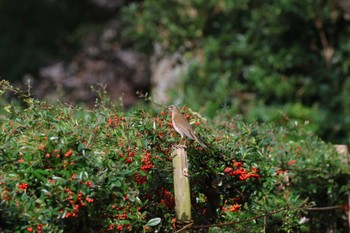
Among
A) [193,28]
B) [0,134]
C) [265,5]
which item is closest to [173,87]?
[193,28]

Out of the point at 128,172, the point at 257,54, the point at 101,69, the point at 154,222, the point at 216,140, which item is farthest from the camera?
the point at 101,69

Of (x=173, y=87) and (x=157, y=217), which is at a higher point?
(x=173, y=87)

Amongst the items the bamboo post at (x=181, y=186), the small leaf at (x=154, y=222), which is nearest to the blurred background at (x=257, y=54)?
the bamboo post at (x=181, y=186)

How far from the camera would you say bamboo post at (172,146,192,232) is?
4.31 meters

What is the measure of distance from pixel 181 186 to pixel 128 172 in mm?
450

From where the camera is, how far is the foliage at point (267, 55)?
475 inches

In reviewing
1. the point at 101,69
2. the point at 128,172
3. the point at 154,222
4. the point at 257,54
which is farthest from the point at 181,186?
the point at 101,69

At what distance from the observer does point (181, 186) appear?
4320mm

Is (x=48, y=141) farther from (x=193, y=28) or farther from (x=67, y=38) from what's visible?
(x=67, y=38)

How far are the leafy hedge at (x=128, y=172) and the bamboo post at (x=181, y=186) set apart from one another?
8 cm

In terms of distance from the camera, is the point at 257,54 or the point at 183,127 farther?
the point at 257,54

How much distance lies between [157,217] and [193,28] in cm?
837

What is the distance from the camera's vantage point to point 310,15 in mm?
12023

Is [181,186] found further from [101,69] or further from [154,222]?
[101,69]
